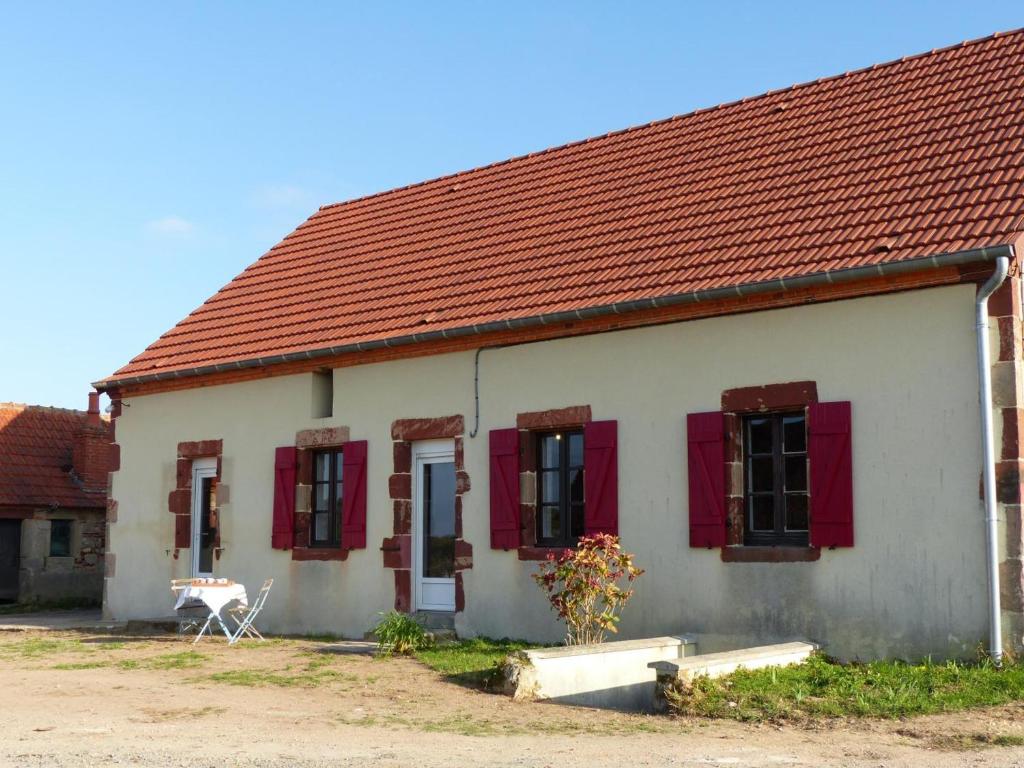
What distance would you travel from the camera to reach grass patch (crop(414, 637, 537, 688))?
33.9 feet

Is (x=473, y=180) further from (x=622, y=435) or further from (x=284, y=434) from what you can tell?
(x=622, y=435)

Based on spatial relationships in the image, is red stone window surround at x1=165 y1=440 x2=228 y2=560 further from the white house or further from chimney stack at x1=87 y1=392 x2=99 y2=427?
chimney stack at x1=87 y1=392 x2=99 y2=427

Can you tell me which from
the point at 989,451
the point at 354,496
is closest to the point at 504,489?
the point at 354,496

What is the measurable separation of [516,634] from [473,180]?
22.7 ft

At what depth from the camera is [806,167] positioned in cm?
1341

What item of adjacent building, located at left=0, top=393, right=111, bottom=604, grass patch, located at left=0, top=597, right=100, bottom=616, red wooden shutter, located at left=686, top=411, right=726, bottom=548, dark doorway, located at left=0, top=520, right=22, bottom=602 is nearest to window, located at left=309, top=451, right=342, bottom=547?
red wooden shutter, located at left=686, top=411, right=726, bottom=548

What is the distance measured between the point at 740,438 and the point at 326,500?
18.7 feet

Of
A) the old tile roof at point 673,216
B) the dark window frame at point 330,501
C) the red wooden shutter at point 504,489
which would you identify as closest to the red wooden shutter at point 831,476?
Answer: the old tile roof at point 673,216

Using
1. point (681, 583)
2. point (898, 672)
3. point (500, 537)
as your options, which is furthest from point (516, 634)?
point (898, 672)

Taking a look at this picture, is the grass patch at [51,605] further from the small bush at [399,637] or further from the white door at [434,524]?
the small bush at [399,637]

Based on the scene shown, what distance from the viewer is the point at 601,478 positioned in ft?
42.0

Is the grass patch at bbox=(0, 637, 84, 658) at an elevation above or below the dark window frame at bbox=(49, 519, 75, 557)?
below

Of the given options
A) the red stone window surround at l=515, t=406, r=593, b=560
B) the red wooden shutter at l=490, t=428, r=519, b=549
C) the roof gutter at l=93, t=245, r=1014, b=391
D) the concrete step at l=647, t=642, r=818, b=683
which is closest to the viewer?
the concrete step at l=647, t=642, r=818, b=683

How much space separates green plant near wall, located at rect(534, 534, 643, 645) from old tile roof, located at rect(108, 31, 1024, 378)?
2489 millimetres
